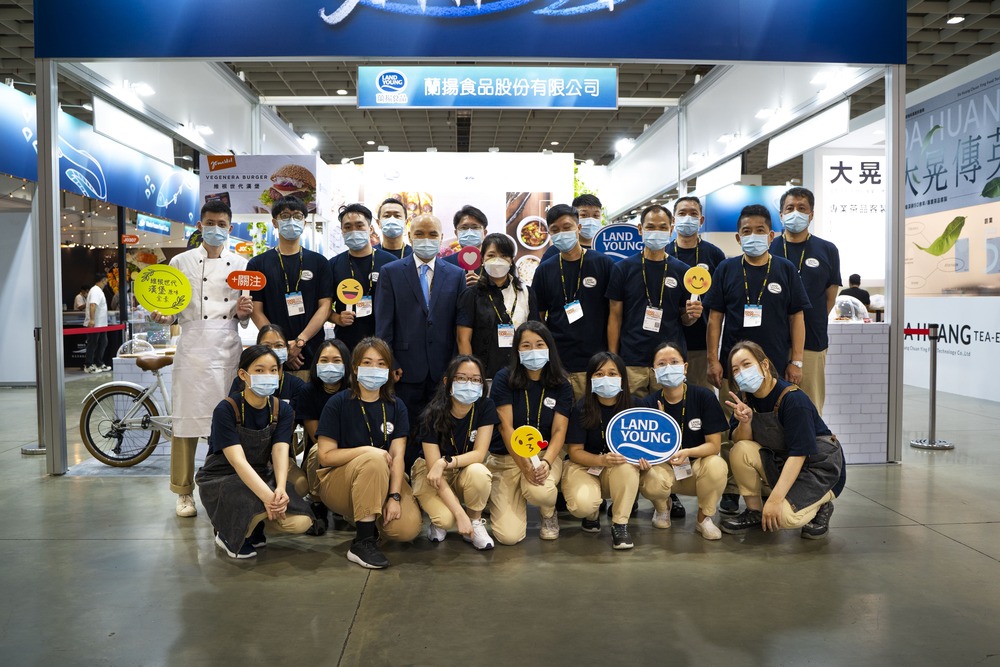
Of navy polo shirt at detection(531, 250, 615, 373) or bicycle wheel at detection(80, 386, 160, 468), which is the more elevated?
navy polo shirt at detection(531, 250, 615, 373)

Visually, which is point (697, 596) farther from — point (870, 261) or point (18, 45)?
point (18, 45)

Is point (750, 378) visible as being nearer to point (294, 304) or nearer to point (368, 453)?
point (368, 453)

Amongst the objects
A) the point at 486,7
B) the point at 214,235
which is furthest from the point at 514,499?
the point at 486,7

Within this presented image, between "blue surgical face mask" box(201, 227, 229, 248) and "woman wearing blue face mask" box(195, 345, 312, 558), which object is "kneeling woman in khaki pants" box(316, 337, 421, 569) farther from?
"blue surgical face mask" box(201, 227, 229, 248)

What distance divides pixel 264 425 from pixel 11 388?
842cm

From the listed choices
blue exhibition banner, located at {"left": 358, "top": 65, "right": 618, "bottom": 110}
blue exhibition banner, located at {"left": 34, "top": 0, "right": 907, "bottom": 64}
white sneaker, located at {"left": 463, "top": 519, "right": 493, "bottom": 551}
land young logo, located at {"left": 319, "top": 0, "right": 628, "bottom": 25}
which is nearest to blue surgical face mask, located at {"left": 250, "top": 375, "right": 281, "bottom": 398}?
white sneaker, located at {"left": 463, "top": 519, "right": 493, "bottom": 551}

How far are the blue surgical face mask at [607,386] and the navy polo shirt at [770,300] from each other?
0.84m

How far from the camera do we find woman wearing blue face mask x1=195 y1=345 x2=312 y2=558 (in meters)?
3.36

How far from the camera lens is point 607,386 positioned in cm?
362

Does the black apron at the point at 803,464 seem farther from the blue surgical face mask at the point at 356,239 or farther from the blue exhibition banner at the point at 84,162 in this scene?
the blue exhibition banner at the point at 84,162

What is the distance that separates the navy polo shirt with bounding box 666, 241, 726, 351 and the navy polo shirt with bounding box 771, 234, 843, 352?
36cm

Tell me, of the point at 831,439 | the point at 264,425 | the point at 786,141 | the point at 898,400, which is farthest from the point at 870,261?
the point at 264,425

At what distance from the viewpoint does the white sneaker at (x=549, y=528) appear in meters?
3.66

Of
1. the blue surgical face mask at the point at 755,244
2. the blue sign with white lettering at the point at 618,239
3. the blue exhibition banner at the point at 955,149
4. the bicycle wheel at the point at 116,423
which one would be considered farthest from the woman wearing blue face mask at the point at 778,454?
the blue exhibition banner at the point at 955,149
